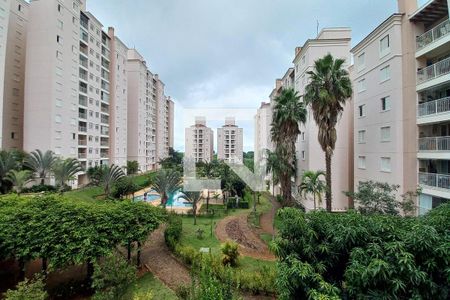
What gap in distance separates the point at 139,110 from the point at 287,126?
47.8 metres

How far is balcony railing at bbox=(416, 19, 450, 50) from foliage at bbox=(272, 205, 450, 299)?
1401cm

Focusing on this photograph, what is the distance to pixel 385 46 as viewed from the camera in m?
18.4

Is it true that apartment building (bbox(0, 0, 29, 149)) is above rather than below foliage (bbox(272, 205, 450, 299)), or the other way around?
above

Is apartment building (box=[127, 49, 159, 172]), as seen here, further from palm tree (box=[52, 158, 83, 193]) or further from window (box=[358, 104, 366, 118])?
window (box=[358, 104, 366, 118])

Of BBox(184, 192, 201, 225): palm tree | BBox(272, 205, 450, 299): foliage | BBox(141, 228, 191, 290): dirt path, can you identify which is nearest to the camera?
BBox(272, 205, 450, 299): foliage

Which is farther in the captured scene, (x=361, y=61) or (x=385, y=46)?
(x=361, y=61)

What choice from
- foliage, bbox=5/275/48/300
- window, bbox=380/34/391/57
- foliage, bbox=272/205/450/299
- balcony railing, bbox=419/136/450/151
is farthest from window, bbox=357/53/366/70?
foliage, bbox=5/275/48/300

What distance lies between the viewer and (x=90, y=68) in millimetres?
42062

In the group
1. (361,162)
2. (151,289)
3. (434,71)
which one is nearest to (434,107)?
(434,71)

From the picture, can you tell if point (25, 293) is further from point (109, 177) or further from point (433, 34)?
point (433, 34)

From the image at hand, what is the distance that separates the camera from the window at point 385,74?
18231 millimetres

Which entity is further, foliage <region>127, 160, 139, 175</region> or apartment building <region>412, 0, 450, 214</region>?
foliage <region>127, 160, 139, 175</region>

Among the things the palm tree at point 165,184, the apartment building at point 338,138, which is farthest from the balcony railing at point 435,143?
the palm tree at point 165,184

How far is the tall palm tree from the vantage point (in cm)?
2306
